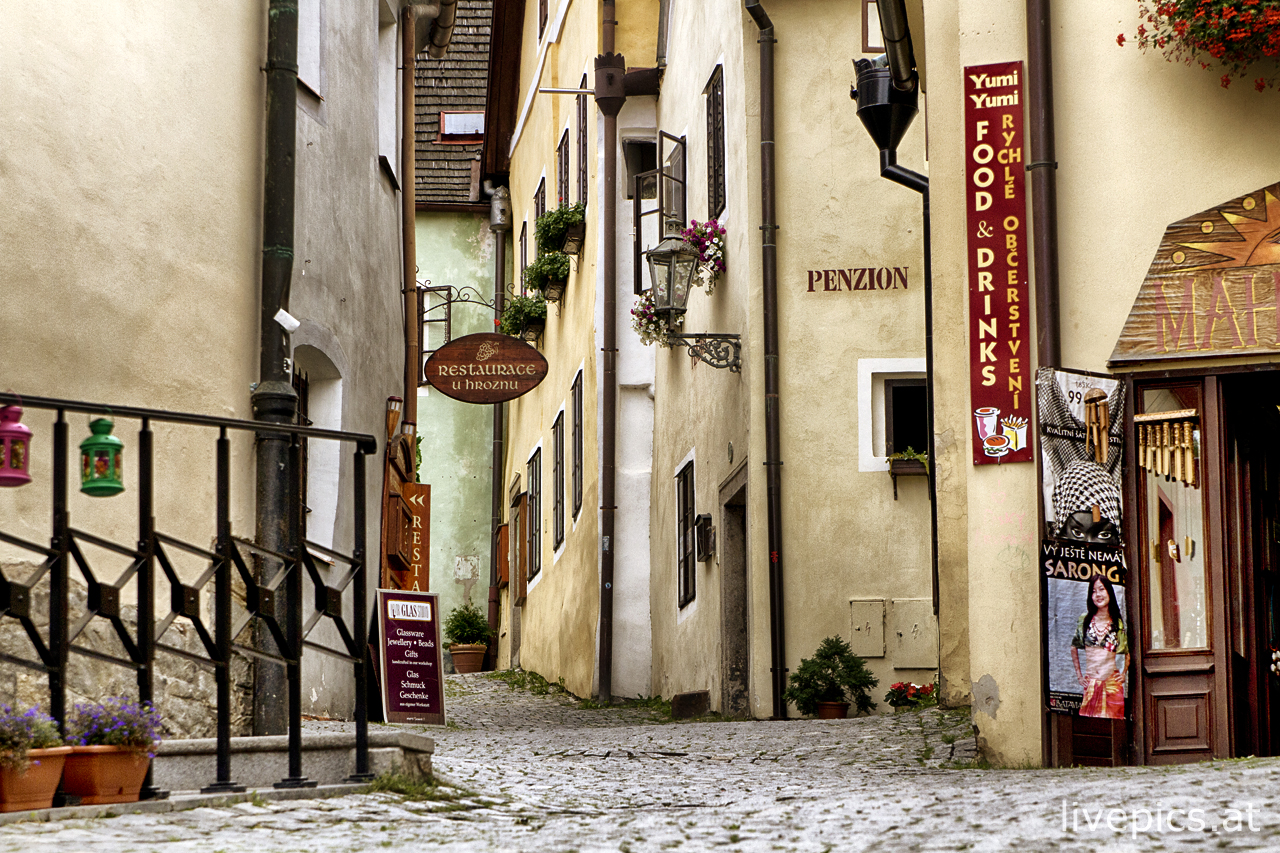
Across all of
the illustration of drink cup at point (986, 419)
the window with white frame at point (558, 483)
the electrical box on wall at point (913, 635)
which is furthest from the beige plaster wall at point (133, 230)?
the window with white frame at point (558, 483)

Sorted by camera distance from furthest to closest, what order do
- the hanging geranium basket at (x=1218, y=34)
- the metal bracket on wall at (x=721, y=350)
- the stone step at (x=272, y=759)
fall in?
the metal bracket on wall at (x=721, y=350) → the hanging geranium basket at (x=1218, y=34) → the stone step at (x=272, y=759)

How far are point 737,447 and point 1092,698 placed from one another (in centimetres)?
597

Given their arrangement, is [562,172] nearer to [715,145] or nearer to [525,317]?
[525,317]

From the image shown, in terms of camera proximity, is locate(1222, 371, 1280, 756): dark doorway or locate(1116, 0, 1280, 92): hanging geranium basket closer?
locate(1116, 0, 1280, 92): hanging geranium basket

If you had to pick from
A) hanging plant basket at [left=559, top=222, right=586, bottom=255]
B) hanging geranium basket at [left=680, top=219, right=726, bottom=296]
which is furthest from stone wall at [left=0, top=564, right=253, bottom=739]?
hanging plant basket at [left=559, top=222, right=586, bottom=255]

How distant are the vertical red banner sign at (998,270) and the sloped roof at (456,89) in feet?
65.9

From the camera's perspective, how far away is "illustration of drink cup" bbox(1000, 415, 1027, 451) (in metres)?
9.53

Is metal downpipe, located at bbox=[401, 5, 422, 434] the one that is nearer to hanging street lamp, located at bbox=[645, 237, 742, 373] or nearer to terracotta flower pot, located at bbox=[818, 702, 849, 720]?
hanging street lamp, located at bbox=[645, 237, 742, 373]

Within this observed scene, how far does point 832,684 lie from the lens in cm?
1341

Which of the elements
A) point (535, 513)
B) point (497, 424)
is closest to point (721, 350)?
point (535, 513)

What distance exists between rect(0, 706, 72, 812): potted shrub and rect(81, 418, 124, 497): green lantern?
2.81 ft

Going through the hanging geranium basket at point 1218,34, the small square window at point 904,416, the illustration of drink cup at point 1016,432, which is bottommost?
the illustration of drink cup at point 1016,432

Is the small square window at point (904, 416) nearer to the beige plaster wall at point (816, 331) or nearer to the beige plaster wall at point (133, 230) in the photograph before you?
the beige plaster wall at point (816, 331)

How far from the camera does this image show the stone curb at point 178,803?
20.4 ft
